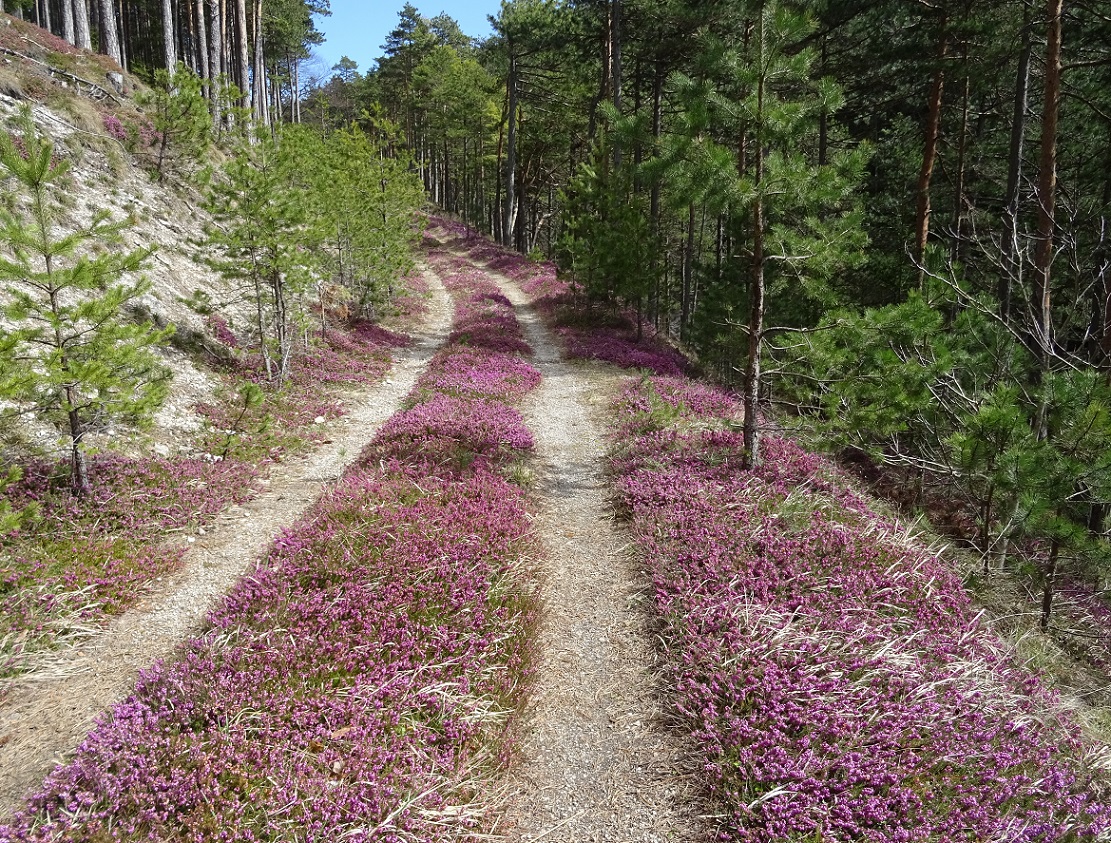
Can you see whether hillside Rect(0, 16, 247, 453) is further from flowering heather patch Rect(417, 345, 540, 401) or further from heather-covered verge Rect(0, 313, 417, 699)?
flowering heather patch Rect(417, 345, 540, 401)

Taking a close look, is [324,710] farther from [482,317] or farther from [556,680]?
[482,317]

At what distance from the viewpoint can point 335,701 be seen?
15.0ft

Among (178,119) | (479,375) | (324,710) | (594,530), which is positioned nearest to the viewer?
(324,710)

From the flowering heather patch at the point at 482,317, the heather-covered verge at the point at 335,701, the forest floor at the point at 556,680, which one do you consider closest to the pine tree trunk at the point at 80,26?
the flowering heather patch at the point at 482,317

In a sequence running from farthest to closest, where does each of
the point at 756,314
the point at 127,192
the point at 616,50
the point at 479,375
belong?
the point at 616,50, the point at 127,192, the point at 479,375, the point at 756,314

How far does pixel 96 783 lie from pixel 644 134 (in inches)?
351

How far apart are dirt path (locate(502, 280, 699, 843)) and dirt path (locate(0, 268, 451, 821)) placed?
350cm

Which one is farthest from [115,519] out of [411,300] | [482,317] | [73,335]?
[411,300]

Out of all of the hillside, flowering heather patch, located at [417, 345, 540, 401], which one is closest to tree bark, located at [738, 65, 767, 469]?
flowering heather patch, located at [417, 345, 540, 401]

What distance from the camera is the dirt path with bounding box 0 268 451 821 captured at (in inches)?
174

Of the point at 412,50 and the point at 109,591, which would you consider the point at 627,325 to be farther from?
the point at 412,50

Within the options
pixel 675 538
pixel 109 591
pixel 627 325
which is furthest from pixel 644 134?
pixel 627 325

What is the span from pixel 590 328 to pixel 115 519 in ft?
61.4

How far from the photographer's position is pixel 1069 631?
7.60m
